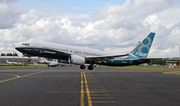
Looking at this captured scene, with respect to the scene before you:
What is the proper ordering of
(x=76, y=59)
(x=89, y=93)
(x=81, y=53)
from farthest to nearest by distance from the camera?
(x=81, y=53) < (x=76, y=59) < (x=89, y=93)

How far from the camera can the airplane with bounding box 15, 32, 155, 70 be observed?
1492 inches

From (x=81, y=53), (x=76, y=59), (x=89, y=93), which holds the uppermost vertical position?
(x=81, y=53)

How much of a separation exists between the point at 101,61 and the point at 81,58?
4.89 metres

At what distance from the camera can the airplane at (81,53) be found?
37906 mm

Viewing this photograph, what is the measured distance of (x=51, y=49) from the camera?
125 feet

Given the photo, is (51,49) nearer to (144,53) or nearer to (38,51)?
(38,51)

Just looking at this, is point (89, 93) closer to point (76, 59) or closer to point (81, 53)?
point (76, 59)

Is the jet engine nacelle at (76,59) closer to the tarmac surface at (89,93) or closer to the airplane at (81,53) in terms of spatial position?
the airplane at (81,53)

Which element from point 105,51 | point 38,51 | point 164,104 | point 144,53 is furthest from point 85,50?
point 164,104

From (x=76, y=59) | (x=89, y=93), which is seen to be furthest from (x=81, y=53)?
(x=89, y=93)

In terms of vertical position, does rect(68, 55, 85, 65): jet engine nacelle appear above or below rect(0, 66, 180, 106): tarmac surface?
above

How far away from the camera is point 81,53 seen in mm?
41000

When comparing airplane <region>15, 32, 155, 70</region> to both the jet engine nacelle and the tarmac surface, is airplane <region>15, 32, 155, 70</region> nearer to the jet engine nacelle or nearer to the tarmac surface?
the jet engine nacelle

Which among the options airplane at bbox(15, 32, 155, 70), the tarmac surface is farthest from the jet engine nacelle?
the tarmac surface
